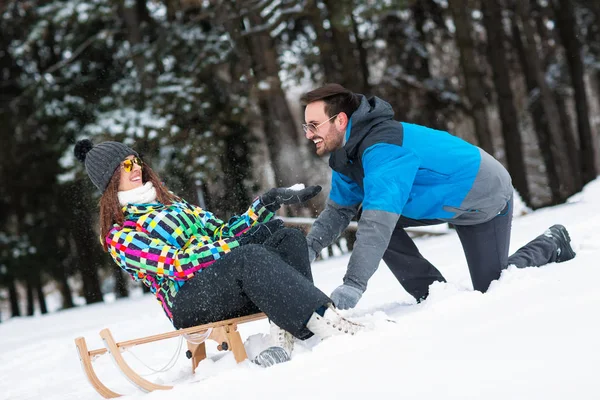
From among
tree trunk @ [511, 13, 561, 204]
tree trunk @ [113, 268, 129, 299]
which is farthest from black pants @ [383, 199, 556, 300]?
tree trunk @ [511, 13, 561, 204]

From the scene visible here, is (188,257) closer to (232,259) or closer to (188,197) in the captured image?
(232,259)

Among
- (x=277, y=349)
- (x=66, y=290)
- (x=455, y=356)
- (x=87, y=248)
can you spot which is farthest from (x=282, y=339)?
(x=66, y=290)

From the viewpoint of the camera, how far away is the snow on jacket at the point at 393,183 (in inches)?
123

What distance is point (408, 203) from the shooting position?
350 cm

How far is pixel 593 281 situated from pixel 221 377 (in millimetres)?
1625

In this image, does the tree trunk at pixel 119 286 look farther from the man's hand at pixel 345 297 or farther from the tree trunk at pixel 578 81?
the man's hand at pixel 345 297

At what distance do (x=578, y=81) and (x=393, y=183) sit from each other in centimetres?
1218

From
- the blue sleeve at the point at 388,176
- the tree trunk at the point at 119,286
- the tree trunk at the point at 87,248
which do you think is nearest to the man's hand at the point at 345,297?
the blue sleeve at the point at 388,176

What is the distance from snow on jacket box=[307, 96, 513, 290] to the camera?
3119 millimetres

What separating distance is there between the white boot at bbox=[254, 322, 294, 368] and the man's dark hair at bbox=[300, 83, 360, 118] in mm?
1111

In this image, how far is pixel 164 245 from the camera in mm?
3004

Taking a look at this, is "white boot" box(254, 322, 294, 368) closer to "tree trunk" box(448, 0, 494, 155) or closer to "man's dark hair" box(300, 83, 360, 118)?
"man's dark hair" box(300, 83, 360, 118)

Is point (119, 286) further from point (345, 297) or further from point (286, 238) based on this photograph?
point (345, 297)

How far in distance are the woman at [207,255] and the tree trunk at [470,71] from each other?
9.23 m
